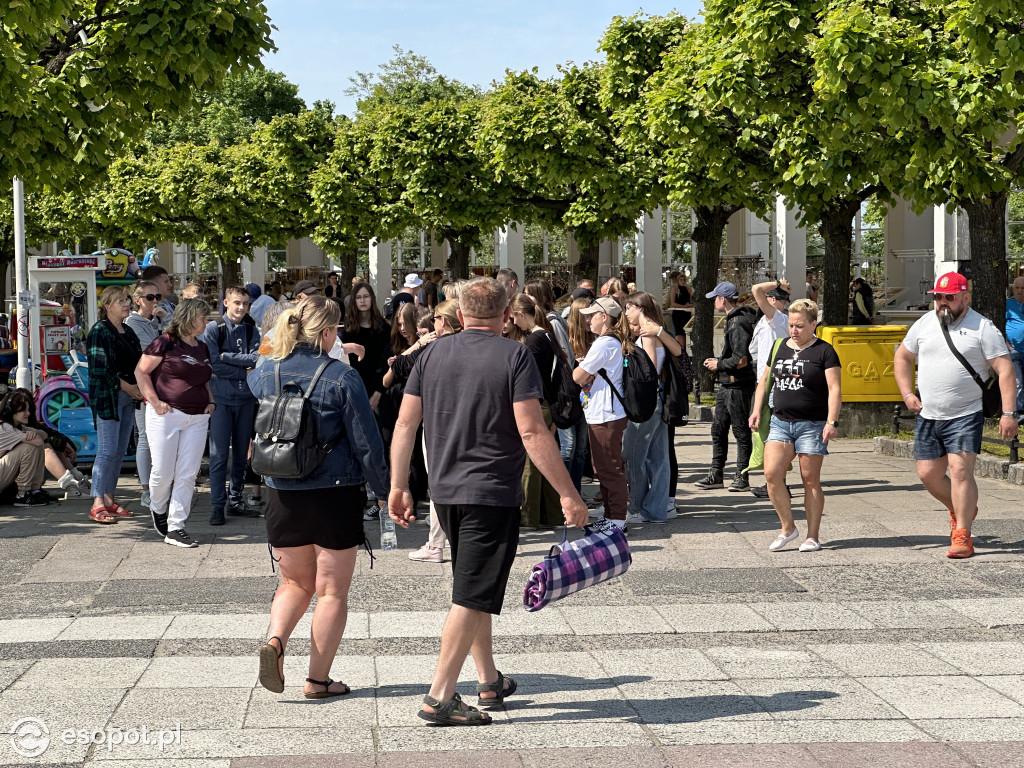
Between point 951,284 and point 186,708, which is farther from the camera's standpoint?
point 951,284

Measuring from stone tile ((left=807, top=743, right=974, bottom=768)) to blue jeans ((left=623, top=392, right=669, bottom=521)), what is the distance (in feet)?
17.3

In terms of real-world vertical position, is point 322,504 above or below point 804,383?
below

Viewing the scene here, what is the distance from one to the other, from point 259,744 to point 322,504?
1011 mm

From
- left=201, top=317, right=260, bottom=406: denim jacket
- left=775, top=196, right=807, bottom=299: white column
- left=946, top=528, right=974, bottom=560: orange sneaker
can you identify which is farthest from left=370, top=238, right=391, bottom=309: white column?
left=946, top=528, right=974, bottom=560: orange sneaker

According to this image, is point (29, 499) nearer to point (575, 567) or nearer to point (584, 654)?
point (584, 654)

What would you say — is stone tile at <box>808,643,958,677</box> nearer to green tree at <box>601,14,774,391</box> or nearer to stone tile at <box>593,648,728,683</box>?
stone tile at <box>593,648,728,683</box>

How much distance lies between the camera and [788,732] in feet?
16.3

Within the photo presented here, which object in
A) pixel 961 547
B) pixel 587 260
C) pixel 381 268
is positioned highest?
pixel 381 268

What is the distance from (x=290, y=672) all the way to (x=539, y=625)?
155cm

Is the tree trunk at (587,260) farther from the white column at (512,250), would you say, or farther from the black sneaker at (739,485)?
the white column at (512,250)

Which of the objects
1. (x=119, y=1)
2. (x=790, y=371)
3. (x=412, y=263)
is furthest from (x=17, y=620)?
(x=412, y=263)

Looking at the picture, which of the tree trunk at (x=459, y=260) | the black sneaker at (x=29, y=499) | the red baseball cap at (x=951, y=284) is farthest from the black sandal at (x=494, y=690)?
the tree trunk at (x=459, y=260)

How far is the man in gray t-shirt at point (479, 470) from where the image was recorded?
16.5 feet

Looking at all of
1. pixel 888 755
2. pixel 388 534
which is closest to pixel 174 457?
pixel 388 534
